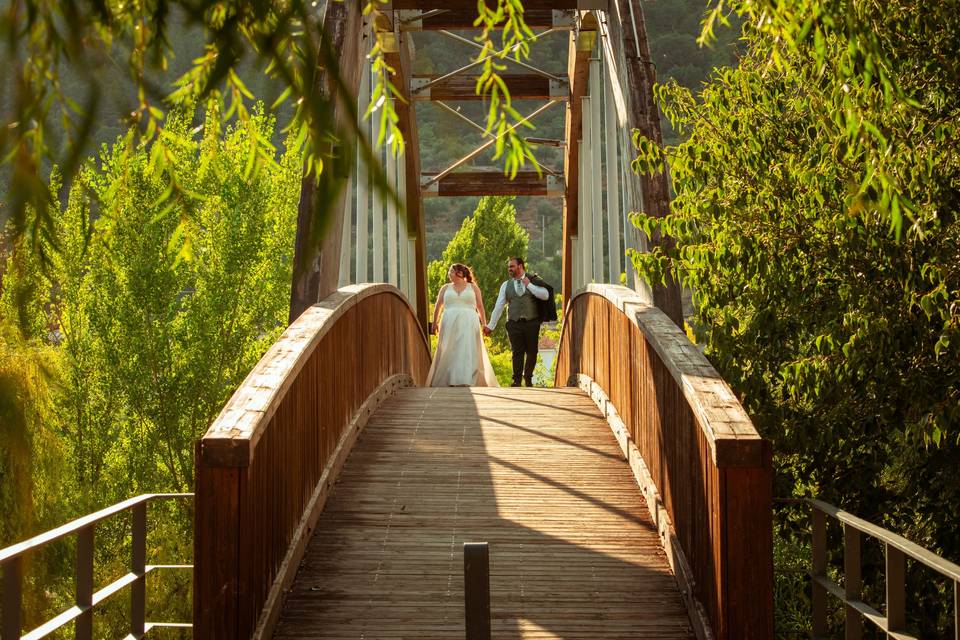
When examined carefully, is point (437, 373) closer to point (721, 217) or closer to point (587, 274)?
point (587, 274)

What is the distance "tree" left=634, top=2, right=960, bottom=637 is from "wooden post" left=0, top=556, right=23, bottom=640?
329cm

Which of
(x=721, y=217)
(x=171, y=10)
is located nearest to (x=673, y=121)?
(x=721, y=217)

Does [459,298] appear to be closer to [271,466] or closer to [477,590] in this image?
[271,466]

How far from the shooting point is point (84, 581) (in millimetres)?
4035

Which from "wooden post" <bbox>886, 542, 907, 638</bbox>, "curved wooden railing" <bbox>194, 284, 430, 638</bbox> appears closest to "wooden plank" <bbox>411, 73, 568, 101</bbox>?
"curved wooden railing" <bbox>194, 284, 430, 638</bbox>

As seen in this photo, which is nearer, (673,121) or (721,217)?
(721,217)

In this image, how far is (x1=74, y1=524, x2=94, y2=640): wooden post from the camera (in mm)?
3996

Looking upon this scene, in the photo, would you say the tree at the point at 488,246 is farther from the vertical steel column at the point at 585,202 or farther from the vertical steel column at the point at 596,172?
the vertical steel column at the point at 596,172

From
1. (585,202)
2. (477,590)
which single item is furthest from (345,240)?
(585,202)

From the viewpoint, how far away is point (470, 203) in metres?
94.4

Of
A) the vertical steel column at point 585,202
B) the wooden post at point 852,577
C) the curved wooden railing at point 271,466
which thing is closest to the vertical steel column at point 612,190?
the vertical steel column at point 585,202

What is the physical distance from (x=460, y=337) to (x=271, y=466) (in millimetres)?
7885

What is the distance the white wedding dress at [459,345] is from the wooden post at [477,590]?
9.74 metres

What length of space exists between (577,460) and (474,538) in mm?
1597
